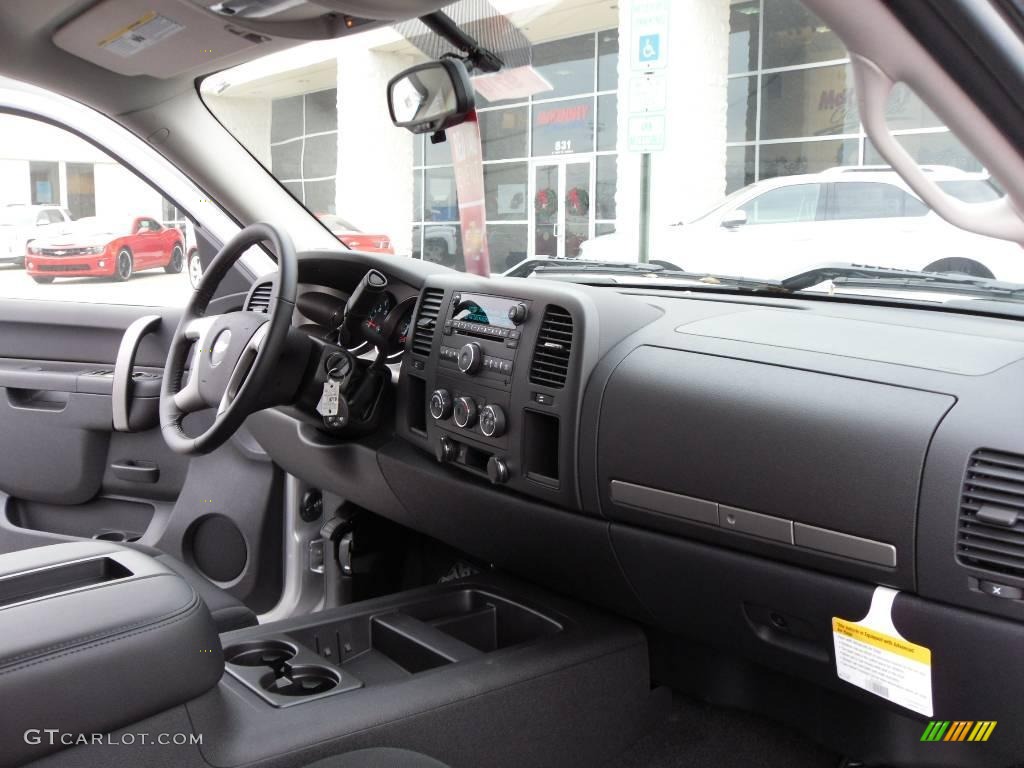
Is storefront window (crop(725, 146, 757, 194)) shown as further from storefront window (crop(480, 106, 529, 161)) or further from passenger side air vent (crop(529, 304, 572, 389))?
passenger side air vent (crop(529, 304, 572, 389))

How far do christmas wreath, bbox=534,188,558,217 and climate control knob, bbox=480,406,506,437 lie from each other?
32.4 feet

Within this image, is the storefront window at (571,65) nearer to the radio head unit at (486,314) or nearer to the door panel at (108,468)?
the door panel at (108,468)

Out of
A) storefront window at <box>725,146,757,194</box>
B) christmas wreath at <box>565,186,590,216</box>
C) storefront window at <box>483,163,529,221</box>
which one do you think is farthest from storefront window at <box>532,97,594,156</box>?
storefront window at <box>725,146,757,194</box>

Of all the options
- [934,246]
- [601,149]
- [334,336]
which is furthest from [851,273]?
[601,149]

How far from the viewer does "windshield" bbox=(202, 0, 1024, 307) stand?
2.12 meters

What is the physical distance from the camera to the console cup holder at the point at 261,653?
6.49 feet

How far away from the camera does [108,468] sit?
10.4 ft

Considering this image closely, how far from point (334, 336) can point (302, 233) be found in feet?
2.28

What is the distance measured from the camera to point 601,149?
1143 cm

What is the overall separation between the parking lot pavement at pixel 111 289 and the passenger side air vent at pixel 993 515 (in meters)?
2.65

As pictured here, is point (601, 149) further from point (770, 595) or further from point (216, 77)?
point (770, 595)

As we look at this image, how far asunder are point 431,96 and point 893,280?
3.81 ft

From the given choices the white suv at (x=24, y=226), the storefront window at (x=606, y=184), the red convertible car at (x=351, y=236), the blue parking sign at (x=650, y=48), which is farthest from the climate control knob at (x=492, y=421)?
the storefront window at (x=606, y=184)
